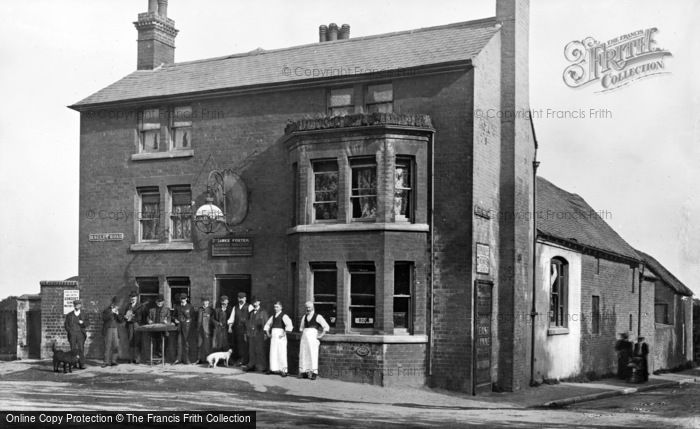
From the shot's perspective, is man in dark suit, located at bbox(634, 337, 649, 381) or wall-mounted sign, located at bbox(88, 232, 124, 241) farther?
man in dark suit, located at bbox(634, 337, 649, 381)

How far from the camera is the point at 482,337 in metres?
21.5

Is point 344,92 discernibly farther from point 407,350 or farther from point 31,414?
point 31,414

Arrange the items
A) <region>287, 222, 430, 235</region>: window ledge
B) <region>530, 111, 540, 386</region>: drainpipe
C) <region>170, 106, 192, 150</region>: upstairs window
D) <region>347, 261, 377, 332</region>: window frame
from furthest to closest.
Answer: <region>170, 106, 192, 150</region>: upstairs window < <region>530, 111, 540, 386</region>: drainpipe < <region>347, 261, 377, 332</region>: window frame < <region>287, 222, 430, 235</region>: window ledge

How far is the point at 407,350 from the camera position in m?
20.7

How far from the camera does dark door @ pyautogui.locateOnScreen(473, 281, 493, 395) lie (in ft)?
68.6

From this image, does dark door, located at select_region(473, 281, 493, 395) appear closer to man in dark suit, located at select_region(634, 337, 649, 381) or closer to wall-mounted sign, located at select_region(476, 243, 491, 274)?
wall-mounted sign, located at select_region(476, 243, 491, 274)

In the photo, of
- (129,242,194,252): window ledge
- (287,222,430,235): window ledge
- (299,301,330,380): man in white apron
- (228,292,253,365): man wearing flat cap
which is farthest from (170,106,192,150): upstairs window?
(299,301,330,380): man in white apron

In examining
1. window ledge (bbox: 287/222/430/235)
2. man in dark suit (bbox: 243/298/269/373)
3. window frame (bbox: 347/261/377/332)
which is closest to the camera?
window ledge (bbox: 287/222/430/235)

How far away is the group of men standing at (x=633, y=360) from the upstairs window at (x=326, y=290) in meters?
11.9

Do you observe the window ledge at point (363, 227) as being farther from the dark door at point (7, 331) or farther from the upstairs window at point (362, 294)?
the dark door at point (7, 331)

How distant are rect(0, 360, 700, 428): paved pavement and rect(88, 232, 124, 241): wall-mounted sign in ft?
13.3

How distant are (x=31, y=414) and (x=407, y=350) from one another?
10.2 meters

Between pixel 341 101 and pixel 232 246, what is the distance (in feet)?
16.8

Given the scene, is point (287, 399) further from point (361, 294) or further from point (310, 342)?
point (361, 294)
